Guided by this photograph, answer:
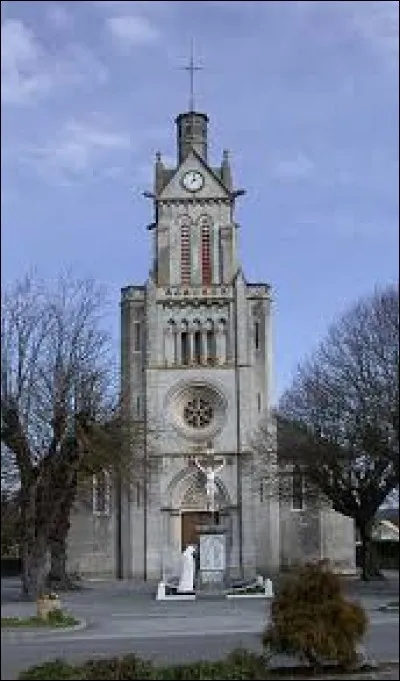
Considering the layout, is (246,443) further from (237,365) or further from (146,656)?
(146,656)

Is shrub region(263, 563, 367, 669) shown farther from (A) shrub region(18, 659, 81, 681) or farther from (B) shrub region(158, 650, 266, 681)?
(A) shrub region(18, 659, 81, 681)

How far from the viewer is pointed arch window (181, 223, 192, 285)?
219 feet

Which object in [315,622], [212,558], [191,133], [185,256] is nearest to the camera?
[315,622]

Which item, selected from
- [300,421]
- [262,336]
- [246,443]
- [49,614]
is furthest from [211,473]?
[49,614]

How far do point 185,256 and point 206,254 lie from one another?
136 cm

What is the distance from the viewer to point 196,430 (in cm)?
6344

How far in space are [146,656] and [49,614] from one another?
29.5ft

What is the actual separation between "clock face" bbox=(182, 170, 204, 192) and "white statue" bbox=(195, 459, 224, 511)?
1822 cm

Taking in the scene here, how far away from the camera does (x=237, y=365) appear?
63.8 m

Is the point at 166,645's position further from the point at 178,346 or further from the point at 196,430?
the point at 178,346

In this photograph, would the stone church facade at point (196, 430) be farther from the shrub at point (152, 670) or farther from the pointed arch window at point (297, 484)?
the shrub at point (152, 670)

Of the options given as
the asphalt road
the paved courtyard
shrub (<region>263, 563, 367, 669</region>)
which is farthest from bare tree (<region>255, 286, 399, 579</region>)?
shrub (<region>263, 563, 367, 669</region>)

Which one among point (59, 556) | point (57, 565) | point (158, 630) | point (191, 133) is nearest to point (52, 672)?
point (158, 630)

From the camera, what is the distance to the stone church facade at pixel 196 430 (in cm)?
6134
